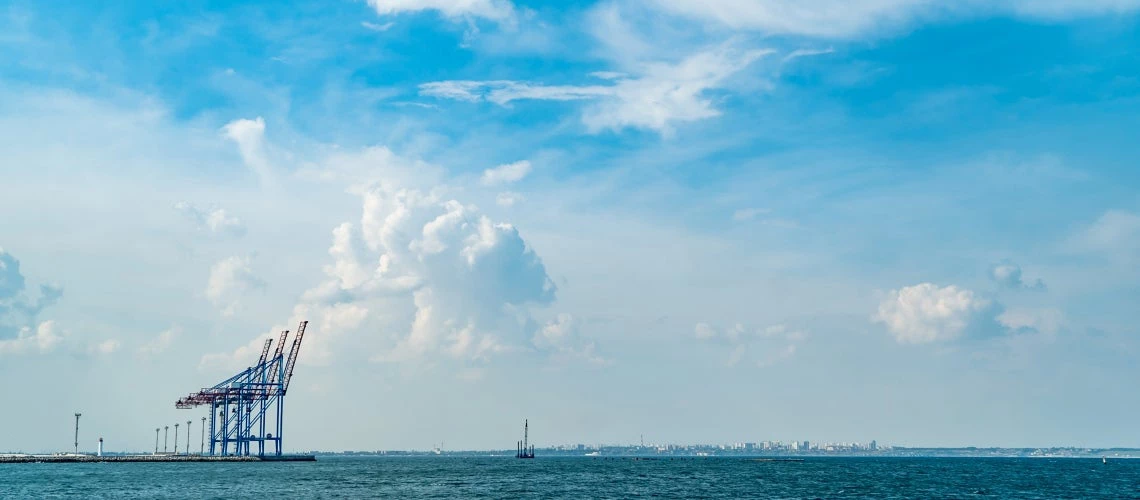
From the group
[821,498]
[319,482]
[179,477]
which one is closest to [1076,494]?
[821,498]

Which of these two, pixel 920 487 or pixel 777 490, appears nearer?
pixel 777 490

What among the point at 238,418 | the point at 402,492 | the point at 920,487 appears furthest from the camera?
the point at 238,418

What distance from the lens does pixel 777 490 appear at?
375 feet

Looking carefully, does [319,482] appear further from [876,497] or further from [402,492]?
[876,497]

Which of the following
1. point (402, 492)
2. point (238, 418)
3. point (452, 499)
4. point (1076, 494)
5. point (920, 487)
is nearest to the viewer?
point (452, 499)

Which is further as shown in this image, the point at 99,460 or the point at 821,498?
the point at 99,460

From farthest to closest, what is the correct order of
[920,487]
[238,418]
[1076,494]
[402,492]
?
[238,418], [920,487], [1076,494], [402,492]

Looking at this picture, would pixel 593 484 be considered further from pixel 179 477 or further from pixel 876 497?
pixel 179 477

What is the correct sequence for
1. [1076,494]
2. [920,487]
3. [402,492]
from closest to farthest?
[402,492] < [1076,494] < [920,487]

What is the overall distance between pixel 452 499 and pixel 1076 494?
7999 centimetres

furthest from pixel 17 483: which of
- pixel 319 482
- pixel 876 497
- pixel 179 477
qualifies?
pixel 876 497

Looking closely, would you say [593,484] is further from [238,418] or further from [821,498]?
[238,418]

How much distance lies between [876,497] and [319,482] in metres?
73.6

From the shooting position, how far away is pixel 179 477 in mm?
132625
